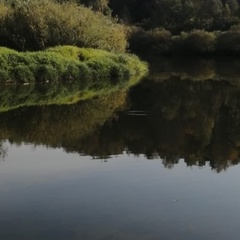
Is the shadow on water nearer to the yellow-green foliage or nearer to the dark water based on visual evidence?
the dark water

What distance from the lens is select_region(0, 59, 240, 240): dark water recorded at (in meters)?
8.98

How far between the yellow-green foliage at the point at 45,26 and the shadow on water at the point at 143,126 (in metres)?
10.9

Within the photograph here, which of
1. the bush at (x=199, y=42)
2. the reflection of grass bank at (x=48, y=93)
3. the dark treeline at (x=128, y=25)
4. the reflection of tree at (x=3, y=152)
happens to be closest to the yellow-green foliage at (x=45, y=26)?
the dark treeline at (x=128, y=25)

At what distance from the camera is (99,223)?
9.05 metres

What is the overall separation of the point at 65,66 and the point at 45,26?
5169mm

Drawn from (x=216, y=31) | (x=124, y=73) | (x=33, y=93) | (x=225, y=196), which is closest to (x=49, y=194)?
(x=225, y=196)

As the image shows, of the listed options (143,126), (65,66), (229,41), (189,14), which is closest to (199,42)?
(229,41)

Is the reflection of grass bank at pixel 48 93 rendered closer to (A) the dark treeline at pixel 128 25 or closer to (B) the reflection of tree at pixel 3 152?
(B) the reflection of tree at pixel 3 152

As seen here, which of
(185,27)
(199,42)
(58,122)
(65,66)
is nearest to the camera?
(58,122)

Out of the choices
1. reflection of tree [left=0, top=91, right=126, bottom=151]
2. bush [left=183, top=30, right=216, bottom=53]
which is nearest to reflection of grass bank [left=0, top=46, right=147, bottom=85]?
reflection of tree [left=0, top=91, right=126, bottom=151]

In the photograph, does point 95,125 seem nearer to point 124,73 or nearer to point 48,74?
point 48,74

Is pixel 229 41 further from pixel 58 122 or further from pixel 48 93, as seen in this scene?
pixel 58 122

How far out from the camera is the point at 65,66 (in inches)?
1291

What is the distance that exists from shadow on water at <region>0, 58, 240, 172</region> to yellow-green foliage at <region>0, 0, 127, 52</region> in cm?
1092
